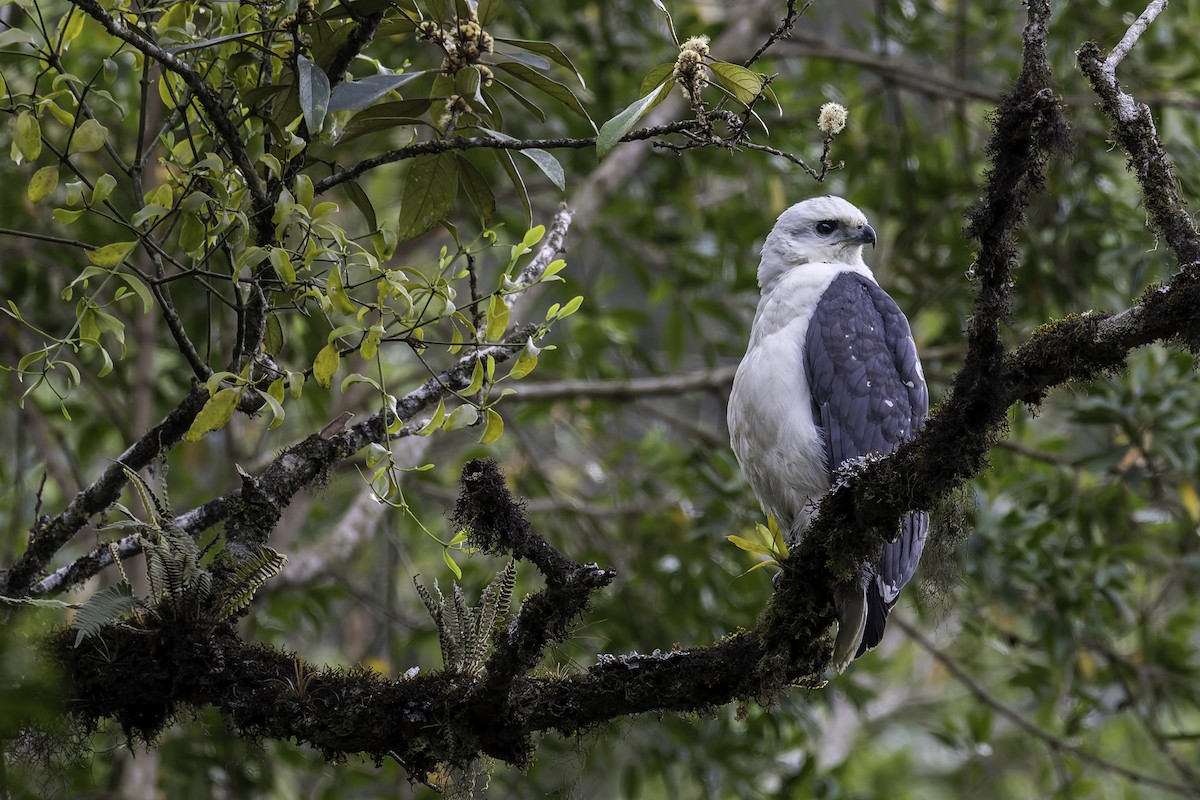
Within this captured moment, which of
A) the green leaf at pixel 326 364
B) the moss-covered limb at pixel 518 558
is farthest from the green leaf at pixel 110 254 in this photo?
the moss-covered limb at pixel 518 558

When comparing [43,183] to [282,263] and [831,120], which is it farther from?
[831,120]

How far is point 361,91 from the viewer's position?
247 cm

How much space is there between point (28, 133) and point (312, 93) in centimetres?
59

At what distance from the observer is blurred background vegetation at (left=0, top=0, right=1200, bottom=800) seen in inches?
207

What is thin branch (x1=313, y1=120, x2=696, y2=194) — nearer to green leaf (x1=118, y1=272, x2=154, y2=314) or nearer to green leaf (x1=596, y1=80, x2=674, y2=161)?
green leaf (x1=596, y1=80, x2=674, y2=161)

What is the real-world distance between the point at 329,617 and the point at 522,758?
139 inches

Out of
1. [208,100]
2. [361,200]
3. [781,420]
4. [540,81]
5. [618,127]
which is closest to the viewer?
[618,127]

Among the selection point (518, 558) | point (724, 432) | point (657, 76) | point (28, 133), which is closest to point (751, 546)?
point (518, 558)

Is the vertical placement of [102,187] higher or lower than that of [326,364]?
higher

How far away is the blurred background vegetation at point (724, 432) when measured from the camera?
5246mm

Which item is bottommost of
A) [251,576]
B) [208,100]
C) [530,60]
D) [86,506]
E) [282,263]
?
[251,576]

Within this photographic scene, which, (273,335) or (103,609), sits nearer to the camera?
(103,609)

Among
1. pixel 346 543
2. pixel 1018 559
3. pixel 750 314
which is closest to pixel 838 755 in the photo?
pixel 750 314

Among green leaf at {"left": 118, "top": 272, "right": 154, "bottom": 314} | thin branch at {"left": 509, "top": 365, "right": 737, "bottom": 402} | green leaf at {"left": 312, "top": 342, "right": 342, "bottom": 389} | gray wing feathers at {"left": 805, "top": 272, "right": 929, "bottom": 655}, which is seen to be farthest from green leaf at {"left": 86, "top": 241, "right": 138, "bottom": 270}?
thin branch at {"left": 509, "top": 365, "right": 737, "bottom": 402}
